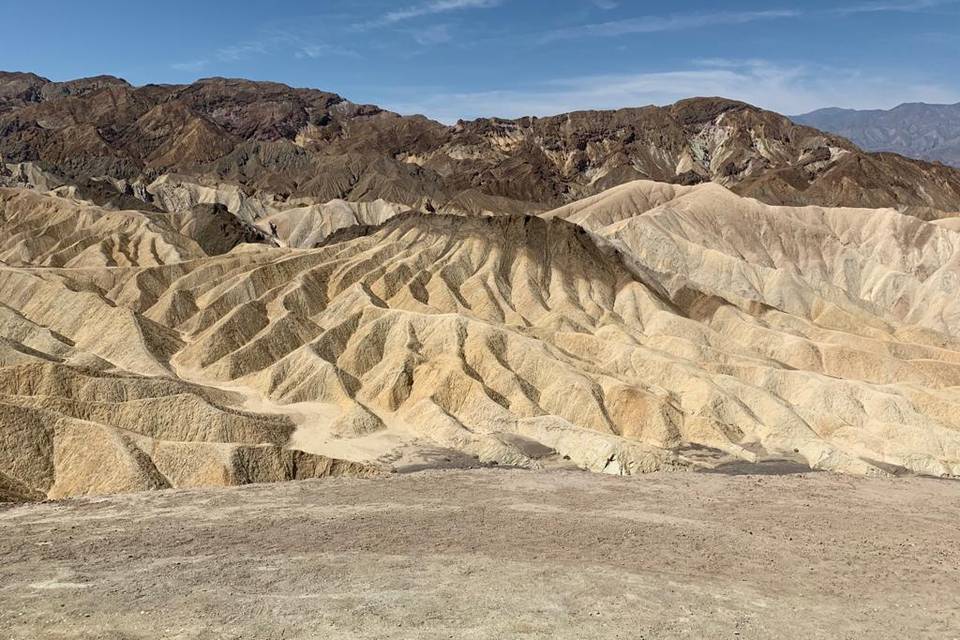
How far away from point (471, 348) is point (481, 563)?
3837 centimetres

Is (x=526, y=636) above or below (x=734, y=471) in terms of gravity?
above

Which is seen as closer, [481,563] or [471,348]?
[481,563]

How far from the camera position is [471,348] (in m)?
61.3

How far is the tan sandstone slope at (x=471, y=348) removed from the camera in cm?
4341

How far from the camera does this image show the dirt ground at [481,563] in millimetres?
19078

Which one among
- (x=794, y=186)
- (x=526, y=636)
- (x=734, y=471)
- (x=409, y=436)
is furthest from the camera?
(x=794, y=186)

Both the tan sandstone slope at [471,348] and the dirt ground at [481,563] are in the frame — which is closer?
the dirt ground at [481,563]

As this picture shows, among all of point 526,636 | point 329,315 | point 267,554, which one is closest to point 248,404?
point 329,315

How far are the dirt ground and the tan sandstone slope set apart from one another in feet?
27.6

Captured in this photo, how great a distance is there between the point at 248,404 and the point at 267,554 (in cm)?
3440

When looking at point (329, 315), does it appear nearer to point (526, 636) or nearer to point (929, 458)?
point (929, 458)

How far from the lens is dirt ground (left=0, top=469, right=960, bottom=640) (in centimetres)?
1908

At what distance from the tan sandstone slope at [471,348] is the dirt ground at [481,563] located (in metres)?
8.42

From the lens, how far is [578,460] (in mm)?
44469
